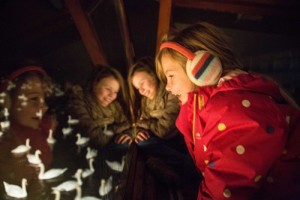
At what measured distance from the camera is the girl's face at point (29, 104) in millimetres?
2800

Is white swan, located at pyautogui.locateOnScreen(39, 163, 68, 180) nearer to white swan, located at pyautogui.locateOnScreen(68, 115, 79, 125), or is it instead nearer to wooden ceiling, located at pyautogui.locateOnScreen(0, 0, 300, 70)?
white swan, located at pyautogui.locateOnScreen(68, 115, 79, 125)

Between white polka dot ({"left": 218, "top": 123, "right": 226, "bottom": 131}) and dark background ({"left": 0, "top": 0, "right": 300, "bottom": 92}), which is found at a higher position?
dark background ({"left": 0, "top": 0, "right": 300, "bottom": 92})

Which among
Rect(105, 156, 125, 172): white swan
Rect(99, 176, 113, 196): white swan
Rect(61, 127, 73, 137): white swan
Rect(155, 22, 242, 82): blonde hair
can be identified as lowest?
Rect(99, 176, 113, 196): white swan

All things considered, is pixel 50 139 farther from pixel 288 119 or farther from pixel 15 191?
pixel 288 119

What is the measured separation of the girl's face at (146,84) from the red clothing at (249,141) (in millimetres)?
1075

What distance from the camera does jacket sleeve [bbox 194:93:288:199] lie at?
123cm

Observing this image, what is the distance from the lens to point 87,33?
2576 mm

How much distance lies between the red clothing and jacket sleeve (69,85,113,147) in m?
1.37

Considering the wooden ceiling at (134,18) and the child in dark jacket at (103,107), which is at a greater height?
the wooden ceiling at (134,18)

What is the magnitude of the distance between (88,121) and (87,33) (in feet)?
2.68

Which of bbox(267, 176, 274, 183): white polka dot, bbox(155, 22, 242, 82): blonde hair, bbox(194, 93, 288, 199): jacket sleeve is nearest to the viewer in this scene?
bbox(194, 93, 288, 199): jacket sleeve

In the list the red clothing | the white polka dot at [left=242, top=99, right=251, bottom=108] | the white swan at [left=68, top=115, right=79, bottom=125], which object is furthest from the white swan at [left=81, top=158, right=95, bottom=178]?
the white polka dot at [left=242, top=99, right=251, bottom=108]

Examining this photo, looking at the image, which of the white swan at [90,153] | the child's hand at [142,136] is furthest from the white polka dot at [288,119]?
the white swan at [90,153]

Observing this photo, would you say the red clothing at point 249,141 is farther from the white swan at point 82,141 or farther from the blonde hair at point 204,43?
the white swan at point 82,141
